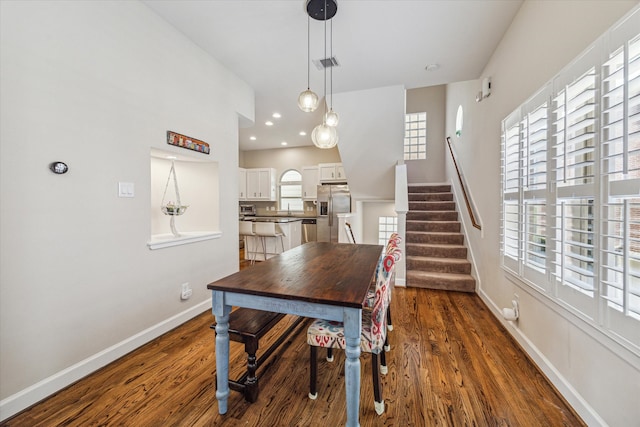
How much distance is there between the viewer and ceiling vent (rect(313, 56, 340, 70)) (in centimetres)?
288

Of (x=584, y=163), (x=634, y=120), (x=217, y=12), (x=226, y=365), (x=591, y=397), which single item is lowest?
(x=591, y=397)

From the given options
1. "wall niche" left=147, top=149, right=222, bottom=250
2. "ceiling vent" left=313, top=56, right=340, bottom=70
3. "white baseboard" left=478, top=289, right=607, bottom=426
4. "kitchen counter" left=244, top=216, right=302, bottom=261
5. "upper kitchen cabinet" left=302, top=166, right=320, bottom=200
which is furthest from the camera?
"upper kitchen cabinet" left=302, top=166, right=320, bottom=200

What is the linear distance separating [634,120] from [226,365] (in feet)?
7.30

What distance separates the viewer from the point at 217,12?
217cm

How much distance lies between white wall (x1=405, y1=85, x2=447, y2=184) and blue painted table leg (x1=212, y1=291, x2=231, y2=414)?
588 centimetres

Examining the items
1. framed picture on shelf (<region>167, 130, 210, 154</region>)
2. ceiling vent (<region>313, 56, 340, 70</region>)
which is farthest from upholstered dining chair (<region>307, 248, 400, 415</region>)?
ceiling vent (<region>313, 56, 340, 70</region>)

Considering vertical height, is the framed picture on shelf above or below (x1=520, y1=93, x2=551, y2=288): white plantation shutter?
above

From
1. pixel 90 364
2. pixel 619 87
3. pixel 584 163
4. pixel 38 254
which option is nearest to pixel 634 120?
pixel 619 87

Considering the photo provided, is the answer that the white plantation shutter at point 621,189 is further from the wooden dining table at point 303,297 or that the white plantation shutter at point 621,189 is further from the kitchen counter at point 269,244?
the kitchen counter at point 269,244

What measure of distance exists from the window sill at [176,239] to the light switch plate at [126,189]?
43 centimetres

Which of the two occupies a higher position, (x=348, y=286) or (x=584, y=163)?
(x=584, y=163)

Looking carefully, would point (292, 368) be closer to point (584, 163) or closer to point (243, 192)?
point (584, 163)

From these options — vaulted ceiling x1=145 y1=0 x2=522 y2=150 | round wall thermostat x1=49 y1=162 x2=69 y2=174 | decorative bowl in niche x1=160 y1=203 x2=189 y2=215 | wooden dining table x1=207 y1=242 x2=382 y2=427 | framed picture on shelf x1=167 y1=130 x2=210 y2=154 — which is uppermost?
vaulted ceiling x1=145 y1=0 x2=522 y2=150

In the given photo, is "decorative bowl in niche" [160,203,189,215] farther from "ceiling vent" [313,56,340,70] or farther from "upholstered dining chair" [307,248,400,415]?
"ceiling vent" [313,56,340,70]
